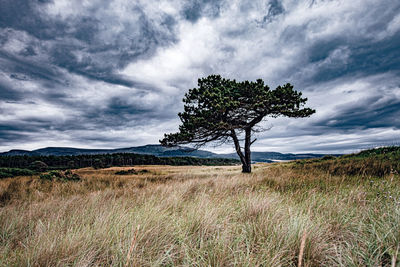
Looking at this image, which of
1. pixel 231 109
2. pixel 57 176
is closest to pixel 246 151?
pixel 231 109

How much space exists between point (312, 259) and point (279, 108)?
12518 mm

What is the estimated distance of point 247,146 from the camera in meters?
15.4

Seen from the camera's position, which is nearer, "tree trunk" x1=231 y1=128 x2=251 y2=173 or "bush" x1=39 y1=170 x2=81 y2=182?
"bush" x1=39 y1=170 x2=81 y2=182

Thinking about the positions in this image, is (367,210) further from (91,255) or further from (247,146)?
(247,146)

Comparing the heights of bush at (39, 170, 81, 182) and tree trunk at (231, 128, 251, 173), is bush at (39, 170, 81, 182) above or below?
below

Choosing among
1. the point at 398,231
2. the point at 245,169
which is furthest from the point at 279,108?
the point at 398,231

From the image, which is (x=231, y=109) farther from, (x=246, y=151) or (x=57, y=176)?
(x=57, y=176)

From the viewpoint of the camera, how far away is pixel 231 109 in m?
13.6

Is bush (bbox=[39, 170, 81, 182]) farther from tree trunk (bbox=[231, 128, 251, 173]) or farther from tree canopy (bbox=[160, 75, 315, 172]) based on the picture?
tree trunk (bbox=[231, 128, 251, 173])

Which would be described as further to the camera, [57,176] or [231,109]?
[231,109]

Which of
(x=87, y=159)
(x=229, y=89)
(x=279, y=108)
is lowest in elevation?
(x=87, y=159)

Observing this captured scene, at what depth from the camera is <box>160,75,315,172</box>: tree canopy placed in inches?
510

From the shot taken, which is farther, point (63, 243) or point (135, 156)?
point (135, 156)

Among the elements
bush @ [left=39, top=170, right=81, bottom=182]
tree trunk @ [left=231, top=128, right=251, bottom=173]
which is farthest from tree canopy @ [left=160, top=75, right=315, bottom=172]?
bush @ [left=39, top=170, right=81, bottom=182]
